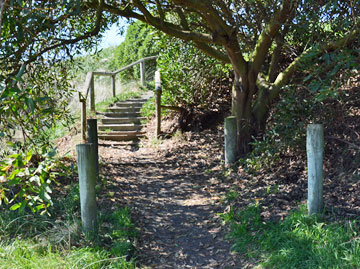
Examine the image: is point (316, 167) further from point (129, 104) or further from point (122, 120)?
point (129, 104)

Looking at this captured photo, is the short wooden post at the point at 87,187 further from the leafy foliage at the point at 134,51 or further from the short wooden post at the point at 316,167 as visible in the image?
the leafy foliage at the point at 134,51

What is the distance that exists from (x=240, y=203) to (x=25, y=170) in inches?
121

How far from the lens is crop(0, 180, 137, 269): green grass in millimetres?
3686

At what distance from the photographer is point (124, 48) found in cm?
1836

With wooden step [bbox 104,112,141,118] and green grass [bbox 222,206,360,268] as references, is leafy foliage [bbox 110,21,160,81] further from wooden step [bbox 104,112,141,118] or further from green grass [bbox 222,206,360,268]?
green grass [bbox 222,206,360,268]

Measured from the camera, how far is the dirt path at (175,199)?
170 inches

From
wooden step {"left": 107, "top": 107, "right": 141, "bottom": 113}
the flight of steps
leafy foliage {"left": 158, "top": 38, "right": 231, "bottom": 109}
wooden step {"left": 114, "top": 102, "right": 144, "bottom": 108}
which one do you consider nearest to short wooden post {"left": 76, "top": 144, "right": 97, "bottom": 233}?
leafy foliage {"left": 158, "top": 38, "right": 231, "bottom": 109}

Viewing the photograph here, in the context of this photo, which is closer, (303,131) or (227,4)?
(303,131)

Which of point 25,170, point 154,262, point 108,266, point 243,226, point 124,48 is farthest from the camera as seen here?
point 124,48

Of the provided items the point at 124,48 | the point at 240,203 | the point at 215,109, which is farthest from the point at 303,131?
the point at 124,48

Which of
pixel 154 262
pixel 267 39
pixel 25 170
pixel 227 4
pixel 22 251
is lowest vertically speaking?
pixel 154 262

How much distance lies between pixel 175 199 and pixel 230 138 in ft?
5.20

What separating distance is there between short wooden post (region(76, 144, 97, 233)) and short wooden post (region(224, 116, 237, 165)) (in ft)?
10.3

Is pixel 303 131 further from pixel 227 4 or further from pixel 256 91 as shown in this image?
pixel 227 4
